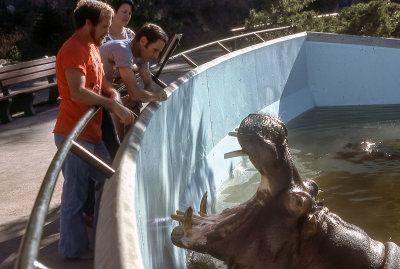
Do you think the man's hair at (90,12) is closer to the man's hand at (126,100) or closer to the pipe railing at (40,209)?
the man's hand at (126,100)

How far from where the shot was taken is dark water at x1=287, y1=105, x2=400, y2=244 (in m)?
5.56

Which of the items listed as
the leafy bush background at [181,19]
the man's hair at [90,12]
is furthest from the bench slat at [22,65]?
the man's hair at [90,12]

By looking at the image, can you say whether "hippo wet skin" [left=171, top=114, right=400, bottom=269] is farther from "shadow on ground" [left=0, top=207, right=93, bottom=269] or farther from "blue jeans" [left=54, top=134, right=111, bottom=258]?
"shadow on ground" [left=0, top=207, right=93, bottom=269]

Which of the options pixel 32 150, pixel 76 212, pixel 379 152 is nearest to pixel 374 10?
pixel 379 152

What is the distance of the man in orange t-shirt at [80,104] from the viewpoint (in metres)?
3.79

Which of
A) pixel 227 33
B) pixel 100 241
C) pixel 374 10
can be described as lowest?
pixel 227 33

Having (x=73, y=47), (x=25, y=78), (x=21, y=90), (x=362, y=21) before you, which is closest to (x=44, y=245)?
(x=73, y=47)

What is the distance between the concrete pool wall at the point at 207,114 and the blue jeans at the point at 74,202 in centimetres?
52

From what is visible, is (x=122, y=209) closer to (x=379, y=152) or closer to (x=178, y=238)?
(x=178, y=238)

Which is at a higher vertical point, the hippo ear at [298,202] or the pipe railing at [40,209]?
the pipe railing at [40,209]

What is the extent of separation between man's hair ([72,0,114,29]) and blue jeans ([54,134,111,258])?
2.67ft

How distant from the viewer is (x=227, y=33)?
23281 mm

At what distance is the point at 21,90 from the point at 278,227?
8874 millimetres

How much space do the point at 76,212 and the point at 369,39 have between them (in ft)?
25.9
